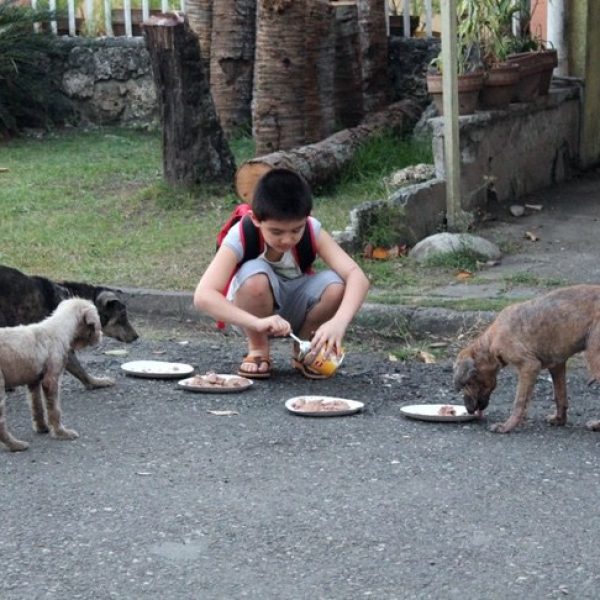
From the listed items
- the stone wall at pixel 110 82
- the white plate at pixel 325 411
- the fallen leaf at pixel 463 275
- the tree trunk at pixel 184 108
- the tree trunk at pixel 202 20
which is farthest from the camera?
the stone wall at pixel 110 82

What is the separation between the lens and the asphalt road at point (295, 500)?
455 centimetres

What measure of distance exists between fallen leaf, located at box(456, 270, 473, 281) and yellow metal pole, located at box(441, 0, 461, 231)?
3.82 ft

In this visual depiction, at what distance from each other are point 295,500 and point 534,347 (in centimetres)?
156

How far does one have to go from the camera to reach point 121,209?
37.6ft

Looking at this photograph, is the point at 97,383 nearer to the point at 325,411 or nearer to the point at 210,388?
the point at 210,388

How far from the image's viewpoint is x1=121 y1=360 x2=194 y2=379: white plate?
24.0 feet

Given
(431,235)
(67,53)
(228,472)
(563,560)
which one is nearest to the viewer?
(563,560)

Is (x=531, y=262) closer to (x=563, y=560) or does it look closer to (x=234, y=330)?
(x=234, y=330)

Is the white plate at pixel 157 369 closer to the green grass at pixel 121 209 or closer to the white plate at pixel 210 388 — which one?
the white plate at pixel 210 388

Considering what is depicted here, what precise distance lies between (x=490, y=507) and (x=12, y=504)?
6.11ft

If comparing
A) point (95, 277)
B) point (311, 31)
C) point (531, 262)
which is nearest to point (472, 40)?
point (311, 31)

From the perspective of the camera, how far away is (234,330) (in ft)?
28.1

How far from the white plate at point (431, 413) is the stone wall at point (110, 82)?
30.8ft

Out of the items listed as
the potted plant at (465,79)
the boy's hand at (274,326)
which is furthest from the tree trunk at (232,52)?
the boy's hand at (274,326)
